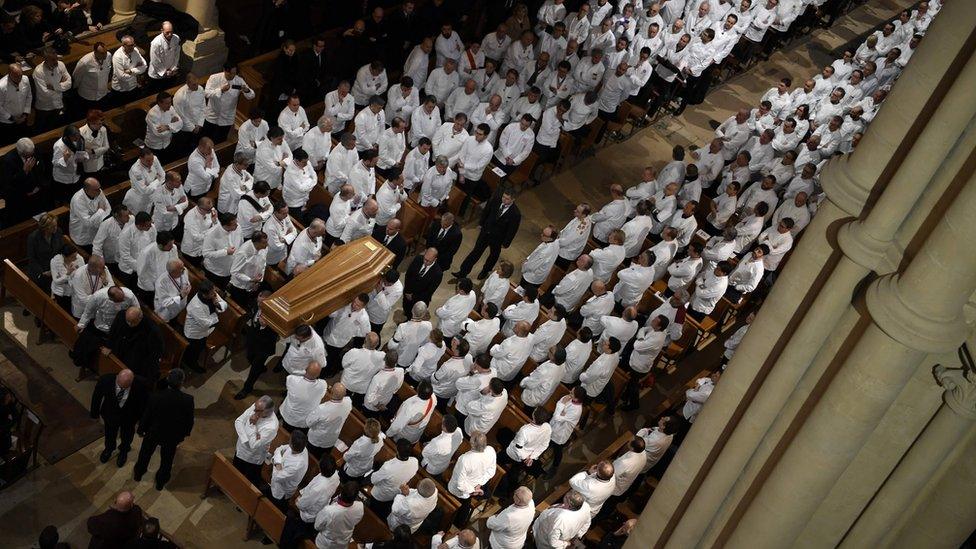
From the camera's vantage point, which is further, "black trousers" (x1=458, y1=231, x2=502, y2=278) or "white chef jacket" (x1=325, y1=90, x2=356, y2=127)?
"white chef jacket" (x1=325, y1=90, x2=356, y2=127)

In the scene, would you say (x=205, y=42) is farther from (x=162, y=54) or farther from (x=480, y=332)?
(x=480, y=332)

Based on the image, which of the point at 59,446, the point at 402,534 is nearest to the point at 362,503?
the point at 402,534

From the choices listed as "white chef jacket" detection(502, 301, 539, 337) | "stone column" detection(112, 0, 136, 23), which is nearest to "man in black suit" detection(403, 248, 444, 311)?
"white chef jacket" detection(502, 301, 539, 337)

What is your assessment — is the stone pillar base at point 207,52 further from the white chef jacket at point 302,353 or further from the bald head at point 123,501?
the bald head at point 123,501

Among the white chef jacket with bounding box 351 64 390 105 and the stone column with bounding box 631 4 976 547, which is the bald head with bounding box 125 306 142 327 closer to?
the stone column with bounding box 631 4 976 547

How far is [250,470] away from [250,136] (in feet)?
16.9

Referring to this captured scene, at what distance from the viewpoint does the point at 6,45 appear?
1603cm

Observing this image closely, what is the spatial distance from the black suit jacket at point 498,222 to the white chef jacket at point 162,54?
4927 mm

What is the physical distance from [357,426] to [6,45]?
762cm

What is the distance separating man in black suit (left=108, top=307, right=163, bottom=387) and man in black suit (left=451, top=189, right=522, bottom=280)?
4.80 metres

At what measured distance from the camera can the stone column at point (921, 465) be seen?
770 cm

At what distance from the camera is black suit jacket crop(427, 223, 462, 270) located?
15086 millimetres

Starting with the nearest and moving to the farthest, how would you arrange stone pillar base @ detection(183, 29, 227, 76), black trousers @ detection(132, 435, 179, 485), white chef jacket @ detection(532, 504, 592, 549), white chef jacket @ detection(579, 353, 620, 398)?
white chef jacket @ detection(532, 504, 592, 549), black trousers @ detection(132, 435, 179, 485), white chef jacket @ detection(579, 353, 620, 398), stone pillar base @ detection(183, 29, 227, 76)

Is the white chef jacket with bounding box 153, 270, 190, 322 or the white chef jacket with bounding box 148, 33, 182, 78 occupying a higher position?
the white chef jacket with bounding box 148, 33, 182, 78
